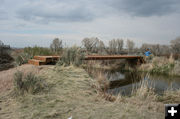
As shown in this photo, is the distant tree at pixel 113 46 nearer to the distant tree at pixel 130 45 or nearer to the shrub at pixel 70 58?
the distant tree at pixel 130 45

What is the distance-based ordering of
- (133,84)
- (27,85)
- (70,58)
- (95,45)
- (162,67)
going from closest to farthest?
(27,85) < (70,58) < (133,84) < (162,67) < (95,45)

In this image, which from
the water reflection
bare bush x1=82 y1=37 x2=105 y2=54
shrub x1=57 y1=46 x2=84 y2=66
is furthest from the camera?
bare bush x1=82 y1=37 x2=105 y2=54

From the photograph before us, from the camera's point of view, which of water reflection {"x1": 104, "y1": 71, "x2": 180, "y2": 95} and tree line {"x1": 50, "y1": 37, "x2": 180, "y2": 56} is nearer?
water reflection {"x1": 104, "y1": 71, "x2": 180, "y2": 95}

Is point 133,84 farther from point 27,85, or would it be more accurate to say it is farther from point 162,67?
point 162,67

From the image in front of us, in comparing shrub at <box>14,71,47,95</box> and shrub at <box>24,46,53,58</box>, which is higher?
shrub at <box>24,46,53,58</box>

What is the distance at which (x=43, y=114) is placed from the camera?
70.8 inches

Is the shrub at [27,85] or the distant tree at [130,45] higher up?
the distant tree at [130,45]

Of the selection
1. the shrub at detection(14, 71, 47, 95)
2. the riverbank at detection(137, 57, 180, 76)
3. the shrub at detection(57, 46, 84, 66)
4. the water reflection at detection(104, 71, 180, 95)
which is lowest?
the water reflection at detection(104, 71, 180, 95)

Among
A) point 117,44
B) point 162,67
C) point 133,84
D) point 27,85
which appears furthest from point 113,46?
point 27,85

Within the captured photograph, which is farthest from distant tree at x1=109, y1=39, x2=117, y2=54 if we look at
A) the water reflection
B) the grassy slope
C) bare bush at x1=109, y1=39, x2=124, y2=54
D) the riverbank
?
the grassy slope

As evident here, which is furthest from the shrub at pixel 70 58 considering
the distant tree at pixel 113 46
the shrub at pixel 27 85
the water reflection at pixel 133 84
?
the distant tree at pixel 113 46

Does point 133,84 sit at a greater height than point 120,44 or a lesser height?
lesser

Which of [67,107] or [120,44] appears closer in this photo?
[67,107]

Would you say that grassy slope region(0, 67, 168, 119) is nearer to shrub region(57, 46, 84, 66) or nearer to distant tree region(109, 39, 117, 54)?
shrub region(57, 46, 84, 66)
